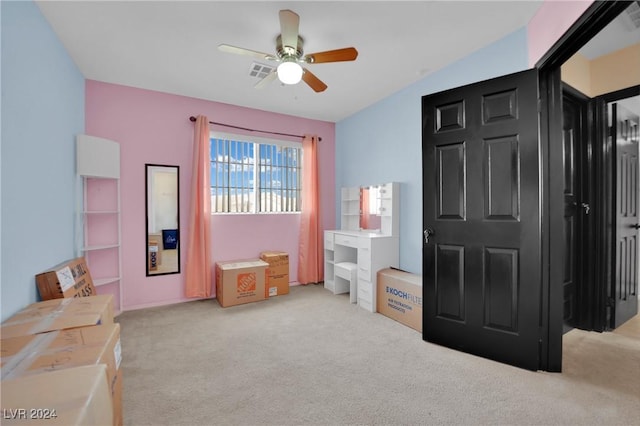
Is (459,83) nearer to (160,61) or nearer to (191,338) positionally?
(160,61)

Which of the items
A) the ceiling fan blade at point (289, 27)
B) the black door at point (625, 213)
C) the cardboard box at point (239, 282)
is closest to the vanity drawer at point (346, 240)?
the cardboard box at point (239, 282)

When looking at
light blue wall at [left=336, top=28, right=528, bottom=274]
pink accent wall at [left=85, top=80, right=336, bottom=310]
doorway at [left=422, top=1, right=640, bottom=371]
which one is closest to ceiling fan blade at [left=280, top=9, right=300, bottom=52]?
doorway at [left=422, top=1, right=640, bottom=371]

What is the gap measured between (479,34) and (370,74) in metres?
1.12

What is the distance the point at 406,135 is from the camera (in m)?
3.59

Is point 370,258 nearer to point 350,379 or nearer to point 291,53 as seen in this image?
point 350,379

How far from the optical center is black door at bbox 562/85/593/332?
2.71m

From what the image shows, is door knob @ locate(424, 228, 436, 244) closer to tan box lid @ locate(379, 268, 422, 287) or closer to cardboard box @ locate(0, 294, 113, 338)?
tan box lid @ locate(379, 268, 422, 287)

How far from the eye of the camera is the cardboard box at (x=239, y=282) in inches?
142

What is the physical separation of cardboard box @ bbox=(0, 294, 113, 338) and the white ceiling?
2.19m

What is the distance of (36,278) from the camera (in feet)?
6.77

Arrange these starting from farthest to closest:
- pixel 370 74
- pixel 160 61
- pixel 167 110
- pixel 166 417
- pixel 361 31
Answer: pixel 167 110
pixel 370 74
pixel 160 61
pixel 361 31
pixel 166 417

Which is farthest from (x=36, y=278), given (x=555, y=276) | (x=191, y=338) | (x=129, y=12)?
(x=555, y=276)

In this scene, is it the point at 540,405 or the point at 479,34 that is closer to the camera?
the point at 540,405

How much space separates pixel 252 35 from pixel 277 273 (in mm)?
2937
